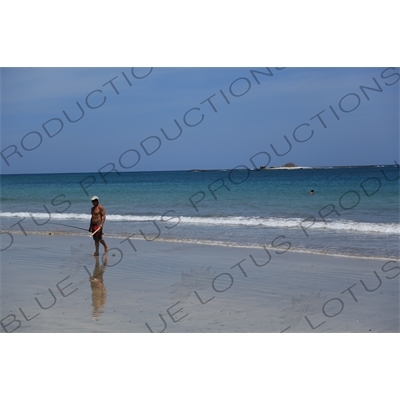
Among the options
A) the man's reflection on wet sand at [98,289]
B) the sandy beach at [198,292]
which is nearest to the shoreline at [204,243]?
the sandy beach at [198,292]

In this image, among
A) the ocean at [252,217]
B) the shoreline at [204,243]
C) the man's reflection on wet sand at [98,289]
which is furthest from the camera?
the ocean at [252,217]

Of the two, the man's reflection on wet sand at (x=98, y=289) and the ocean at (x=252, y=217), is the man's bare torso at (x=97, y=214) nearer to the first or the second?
the man's reflection on wet sand at (x=98, y=289)

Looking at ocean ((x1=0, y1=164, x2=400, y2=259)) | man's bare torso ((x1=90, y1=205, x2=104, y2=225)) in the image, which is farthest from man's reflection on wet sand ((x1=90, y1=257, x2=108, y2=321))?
ocean ((x1=0, y1=164, x2=400, y2=259))

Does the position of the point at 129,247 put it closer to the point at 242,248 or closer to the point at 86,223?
the point at 242,248

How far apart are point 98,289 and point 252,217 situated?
1012cm

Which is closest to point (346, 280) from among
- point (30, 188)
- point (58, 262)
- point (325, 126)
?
point (325, 126)

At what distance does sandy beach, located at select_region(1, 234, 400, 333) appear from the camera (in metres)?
6.83

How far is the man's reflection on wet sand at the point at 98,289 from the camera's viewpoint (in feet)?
24.1

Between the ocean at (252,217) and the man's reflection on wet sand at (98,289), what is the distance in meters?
3.19

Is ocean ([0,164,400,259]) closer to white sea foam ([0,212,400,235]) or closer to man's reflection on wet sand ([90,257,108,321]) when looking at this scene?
white sea foam ([0,212,400,235])

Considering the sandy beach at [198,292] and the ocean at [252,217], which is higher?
the ocean at [252,217]

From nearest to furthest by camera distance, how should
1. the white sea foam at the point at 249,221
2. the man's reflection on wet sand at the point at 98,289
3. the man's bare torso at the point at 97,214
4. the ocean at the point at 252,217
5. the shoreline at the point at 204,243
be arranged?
the man's reflection on wet sand at the point at 98,289, the shoreline at the point at 204,243, the man's bare torso at the point at 97,214, the ocean at the point at 252,217, the white sea foam at the point at 249,221

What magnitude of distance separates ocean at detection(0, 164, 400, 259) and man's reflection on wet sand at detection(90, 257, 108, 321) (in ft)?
10.5

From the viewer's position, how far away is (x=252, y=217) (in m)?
18.0
